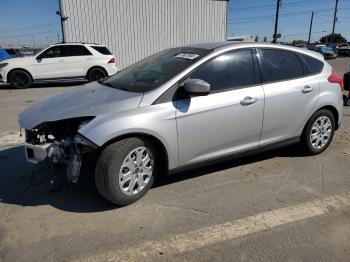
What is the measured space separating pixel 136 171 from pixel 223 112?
45.2 inches

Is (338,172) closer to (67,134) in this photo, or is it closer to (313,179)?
(313,179)

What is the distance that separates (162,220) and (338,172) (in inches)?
97.3

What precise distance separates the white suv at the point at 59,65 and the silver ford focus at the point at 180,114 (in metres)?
9.54

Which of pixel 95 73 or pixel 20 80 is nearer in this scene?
pixel 20 80

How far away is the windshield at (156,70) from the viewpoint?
155 inches

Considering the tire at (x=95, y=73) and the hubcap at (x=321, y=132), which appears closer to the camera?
the hubcap at (x=321, y=132)

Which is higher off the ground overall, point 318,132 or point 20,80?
point 318,132

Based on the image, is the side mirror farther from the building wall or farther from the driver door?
the building wall

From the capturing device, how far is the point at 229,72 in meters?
4.18

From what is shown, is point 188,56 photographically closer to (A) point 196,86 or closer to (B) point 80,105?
(A) point 196,86

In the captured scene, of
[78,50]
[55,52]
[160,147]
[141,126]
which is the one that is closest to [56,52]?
[55,52]

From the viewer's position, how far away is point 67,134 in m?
3.74

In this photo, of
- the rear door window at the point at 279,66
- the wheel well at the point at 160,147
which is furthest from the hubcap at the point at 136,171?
the rear door window at the point at 279,66

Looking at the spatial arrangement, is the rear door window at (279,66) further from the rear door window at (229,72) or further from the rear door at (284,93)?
the rear door window at (229,72)
